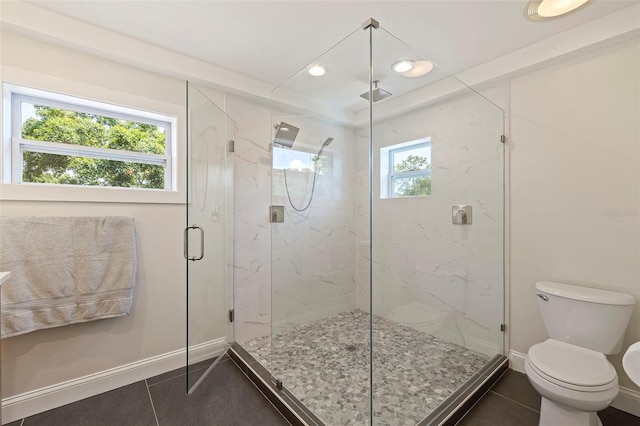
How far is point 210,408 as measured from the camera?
5.49ft

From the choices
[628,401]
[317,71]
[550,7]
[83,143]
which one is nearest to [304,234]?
[317,71]

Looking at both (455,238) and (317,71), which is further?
(455,238)

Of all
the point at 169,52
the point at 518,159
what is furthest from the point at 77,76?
the point at 518,159

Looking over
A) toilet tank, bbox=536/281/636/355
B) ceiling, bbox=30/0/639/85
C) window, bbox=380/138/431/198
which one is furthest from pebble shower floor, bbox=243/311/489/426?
ceiling, bbox=30/0/639/85

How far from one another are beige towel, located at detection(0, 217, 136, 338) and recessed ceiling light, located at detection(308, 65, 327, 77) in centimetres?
164

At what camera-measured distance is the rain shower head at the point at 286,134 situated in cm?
219

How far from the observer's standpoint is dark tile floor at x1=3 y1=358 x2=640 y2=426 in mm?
1568

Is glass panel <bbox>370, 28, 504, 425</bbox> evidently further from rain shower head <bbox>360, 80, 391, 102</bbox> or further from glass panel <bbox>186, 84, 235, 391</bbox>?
glass panel <bbox>186, 84, 235, 391</bbox>

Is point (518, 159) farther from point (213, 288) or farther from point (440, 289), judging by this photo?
point (213, 288)

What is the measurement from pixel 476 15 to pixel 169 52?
6.64ft

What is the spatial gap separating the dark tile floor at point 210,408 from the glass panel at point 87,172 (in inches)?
55.0

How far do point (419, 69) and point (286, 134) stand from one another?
108 centimetres

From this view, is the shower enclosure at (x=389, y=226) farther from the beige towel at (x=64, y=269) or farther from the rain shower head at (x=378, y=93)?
the beige towel at (x=64, y=269)

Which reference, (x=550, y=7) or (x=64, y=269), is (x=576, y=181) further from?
(x=64, y=269)
